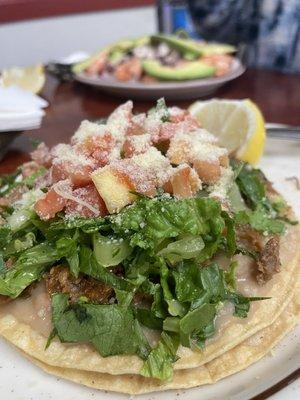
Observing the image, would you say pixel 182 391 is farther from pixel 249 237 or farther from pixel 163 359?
pixel 249 237

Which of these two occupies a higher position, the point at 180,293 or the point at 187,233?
the point at 187,233

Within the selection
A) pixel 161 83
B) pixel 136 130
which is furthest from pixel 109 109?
pixel 136 130

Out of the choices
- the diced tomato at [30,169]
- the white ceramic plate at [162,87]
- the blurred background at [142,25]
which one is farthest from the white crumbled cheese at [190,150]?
the blurred background at [142,25]

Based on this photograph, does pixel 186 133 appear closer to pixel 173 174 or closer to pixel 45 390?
pixel 173 174

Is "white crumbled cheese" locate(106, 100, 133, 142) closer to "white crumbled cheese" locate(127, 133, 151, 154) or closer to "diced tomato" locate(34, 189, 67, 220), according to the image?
"white crumbled cheese" locate(127, 133, 151, 154)

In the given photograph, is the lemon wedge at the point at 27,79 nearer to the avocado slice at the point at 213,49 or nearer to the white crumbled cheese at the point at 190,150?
the avocado slice at the point at 213,49

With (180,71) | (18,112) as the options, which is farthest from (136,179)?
(180,71)
